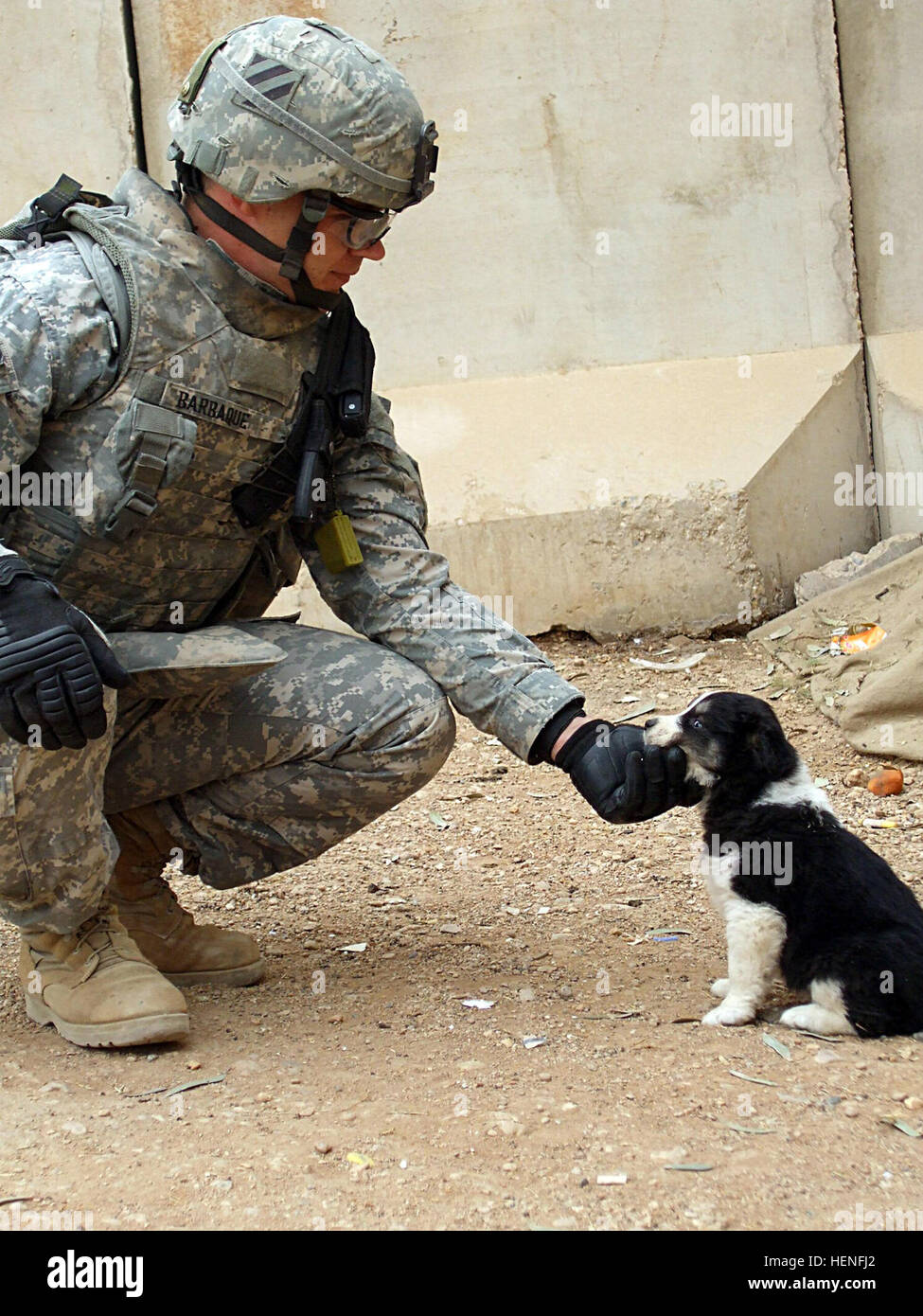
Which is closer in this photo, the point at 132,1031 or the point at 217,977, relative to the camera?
the point at 132,1031

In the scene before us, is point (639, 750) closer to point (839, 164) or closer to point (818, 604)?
point (818, 604)

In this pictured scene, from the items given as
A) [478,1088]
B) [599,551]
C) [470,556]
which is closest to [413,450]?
[470,556]

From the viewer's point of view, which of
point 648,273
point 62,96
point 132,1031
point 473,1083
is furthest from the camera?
point 62,96

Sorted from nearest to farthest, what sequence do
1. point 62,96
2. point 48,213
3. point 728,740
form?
point 48,213
point 728,740
point 62,96

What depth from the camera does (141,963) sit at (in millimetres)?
2602

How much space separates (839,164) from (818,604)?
5.67 ft

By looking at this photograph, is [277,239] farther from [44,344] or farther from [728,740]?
[728,740]

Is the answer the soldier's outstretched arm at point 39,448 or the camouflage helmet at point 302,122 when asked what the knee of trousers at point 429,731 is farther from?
the camouflage helmet at point 302,122

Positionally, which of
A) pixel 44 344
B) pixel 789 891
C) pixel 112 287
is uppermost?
pixel 112 287

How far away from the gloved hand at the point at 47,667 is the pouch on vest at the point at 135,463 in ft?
1.06

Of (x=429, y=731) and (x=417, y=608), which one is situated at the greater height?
(x=417, y=608)

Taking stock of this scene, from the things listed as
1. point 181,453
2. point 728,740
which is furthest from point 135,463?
point 728,740

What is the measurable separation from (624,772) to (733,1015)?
1.70 feet

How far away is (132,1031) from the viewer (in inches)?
97.0
